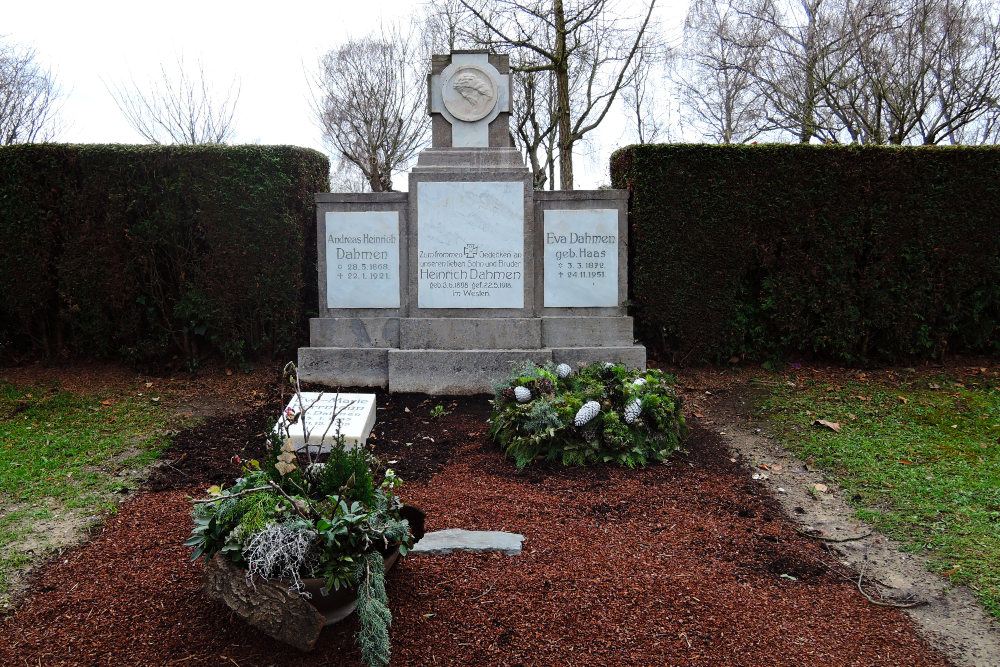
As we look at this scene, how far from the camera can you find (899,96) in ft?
50.8

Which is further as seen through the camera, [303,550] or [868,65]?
[868,65]

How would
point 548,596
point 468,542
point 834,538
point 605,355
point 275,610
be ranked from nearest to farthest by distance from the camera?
point 275,610 → point 548,596 → point 468,542 → point 834,538 → point 605,355

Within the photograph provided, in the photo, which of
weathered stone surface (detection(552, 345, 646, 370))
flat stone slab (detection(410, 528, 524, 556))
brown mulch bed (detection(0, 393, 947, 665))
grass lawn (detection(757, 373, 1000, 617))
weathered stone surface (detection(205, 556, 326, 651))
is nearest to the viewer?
weathered stone surface (detection(205, 556, 326, 651))

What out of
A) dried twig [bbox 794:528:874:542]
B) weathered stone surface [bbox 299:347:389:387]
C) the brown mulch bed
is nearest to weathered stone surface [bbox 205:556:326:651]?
the brown mulch bed

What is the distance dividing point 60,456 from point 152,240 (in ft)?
9.05

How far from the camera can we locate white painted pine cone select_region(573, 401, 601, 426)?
15.1ft

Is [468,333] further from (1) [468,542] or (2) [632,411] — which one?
(1) [468,542]

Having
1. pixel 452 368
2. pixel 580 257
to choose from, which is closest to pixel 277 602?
pixel 452 368

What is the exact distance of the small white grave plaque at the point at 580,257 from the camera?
6906 millimetres

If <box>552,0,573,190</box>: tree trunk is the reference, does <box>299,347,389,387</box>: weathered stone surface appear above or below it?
below

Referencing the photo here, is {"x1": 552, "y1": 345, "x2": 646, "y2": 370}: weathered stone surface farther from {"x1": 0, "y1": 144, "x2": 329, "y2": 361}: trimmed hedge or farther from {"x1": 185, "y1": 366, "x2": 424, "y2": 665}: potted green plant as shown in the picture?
{"x1": 185, "y1": 366, "x2": 424, "y2": 665}: potted green plant

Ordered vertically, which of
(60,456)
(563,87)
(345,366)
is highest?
(563,87)

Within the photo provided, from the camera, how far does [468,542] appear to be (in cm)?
329

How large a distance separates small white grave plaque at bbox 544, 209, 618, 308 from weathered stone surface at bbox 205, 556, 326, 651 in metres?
4.98
